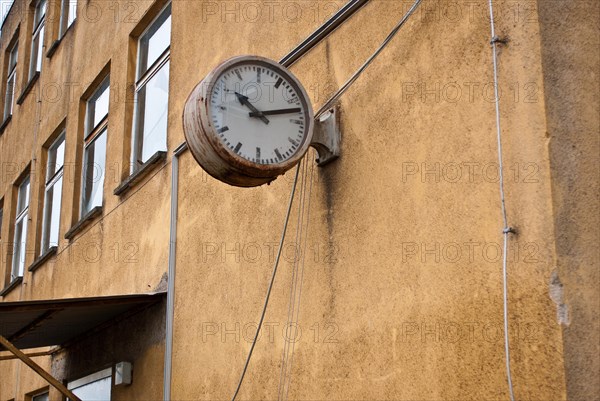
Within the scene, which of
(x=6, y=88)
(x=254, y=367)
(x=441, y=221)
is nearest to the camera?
(x=441, y=221)

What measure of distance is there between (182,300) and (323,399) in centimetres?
246

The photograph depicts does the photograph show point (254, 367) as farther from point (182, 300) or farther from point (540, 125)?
point (540, 125)

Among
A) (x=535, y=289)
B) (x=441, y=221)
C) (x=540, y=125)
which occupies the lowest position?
(x=535, y=289)

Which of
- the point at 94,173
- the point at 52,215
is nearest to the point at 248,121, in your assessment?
the point at 94,173

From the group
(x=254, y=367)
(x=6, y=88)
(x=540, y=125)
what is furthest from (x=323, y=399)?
(x=6, y=88)

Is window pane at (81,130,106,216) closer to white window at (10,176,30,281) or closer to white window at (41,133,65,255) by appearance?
white window at (41,133,65,255)

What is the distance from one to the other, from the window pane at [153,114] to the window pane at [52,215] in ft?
10.3

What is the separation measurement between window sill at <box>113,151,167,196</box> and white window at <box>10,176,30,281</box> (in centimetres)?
503

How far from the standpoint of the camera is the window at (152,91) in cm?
936

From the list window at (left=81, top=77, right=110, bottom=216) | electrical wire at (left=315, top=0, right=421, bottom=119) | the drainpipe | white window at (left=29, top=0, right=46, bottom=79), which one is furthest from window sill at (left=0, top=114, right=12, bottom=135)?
electrical wire at (left=315, top=0, right=421, bottom=119)

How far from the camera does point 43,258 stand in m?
12.2

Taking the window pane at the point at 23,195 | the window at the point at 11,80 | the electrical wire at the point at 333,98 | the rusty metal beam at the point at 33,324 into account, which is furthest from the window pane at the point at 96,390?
the window at the point at 11,80

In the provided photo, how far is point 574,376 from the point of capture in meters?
4.14

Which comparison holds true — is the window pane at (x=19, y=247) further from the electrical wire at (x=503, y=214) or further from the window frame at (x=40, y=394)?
the electrical wire at (x=503, y=214)
